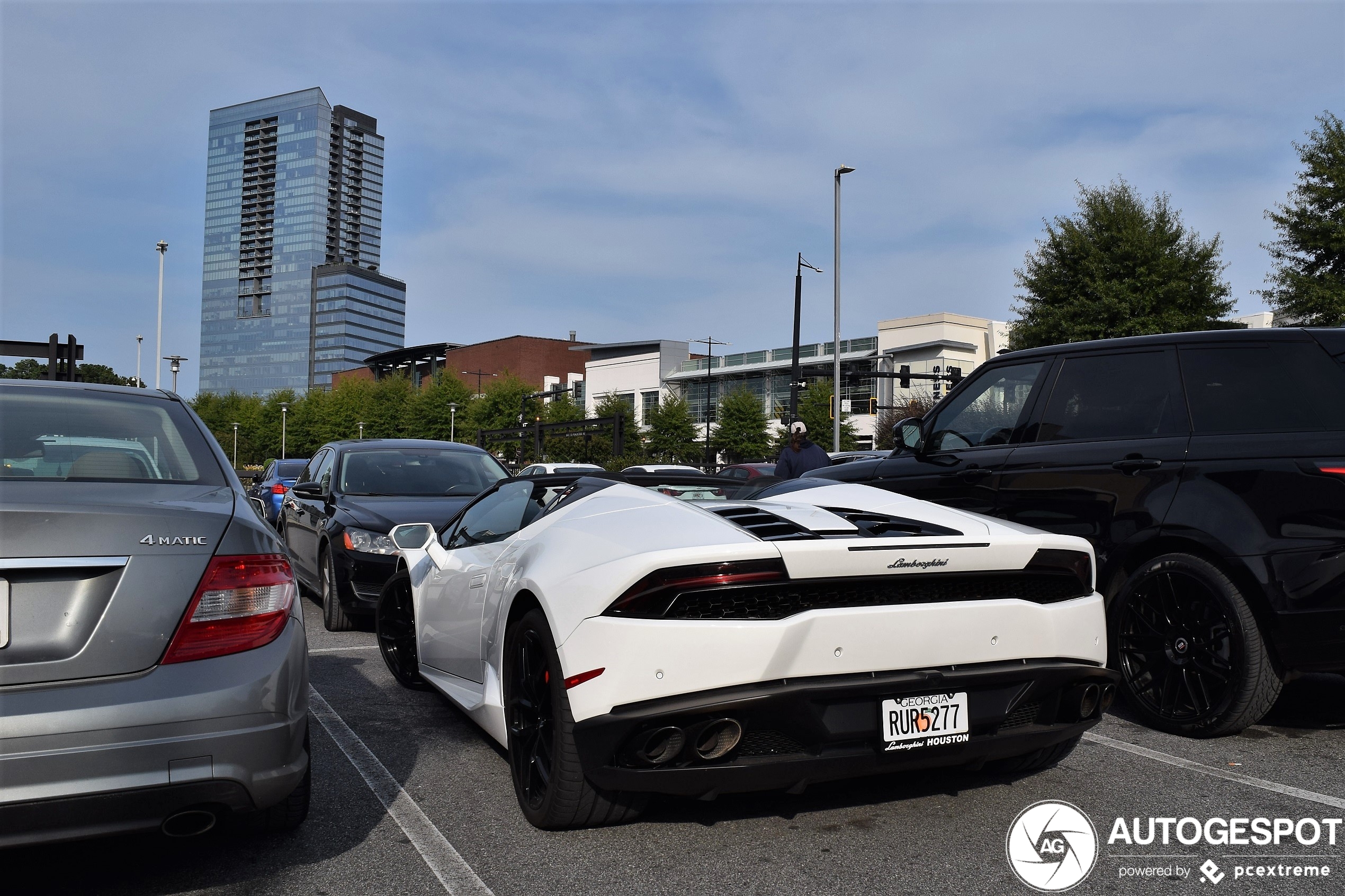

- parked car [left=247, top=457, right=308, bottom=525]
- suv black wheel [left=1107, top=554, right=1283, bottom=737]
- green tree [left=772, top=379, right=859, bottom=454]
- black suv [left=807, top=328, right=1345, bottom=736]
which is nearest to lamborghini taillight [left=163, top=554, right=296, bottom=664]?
suv black wheel [left=1107, top=554, right=1283, bottom=737]

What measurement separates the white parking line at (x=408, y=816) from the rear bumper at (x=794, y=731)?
479 millimetres

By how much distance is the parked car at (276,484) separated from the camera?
14.3 metres

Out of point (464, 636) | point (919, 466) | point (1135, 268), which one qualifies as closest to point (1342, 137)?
point (1135, 268)

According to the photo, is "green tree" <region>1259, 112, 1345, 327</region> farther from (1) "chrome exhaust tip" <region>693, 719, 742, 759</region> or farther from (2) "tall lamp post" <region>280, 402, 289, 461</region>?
(2) "tall lamp post" <region>280, 402, 289, 461</region>

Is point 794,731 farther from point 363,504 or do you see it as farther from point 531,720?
point 363,504

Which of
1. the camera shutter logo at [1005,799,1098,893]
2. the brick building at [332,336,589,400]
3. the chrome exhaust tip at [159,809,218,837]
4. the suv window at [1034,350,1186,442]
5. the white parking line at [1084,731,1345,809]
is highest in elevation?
the brick building at [332,336,589,400]

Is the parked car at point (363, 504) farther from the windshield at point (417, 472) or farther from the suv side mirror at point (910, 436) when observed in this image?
the suv side mirror at point (910, 436)

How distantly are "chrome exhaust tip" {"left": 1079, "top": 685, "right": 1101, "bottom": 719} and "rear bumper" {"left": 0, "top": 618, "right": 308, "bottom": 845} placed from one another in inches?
98.9

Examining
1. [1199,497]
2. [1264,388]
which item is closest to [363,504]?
[1199,497]

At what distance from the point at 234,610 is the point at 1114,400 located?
4381 millimetres

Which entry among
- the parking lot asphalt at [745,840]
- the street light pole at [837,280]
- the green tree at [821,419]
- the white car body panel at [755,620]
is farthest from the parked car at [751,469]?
the green tree at [821,419]

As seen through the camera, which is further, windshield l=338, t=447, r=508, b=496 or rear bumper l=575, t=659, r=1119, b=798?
windshield l=338, t=447, r=508, b=496

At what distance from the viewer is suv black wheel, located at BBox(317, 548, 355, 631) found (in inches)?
323

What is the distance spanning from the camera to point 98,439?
366cm
